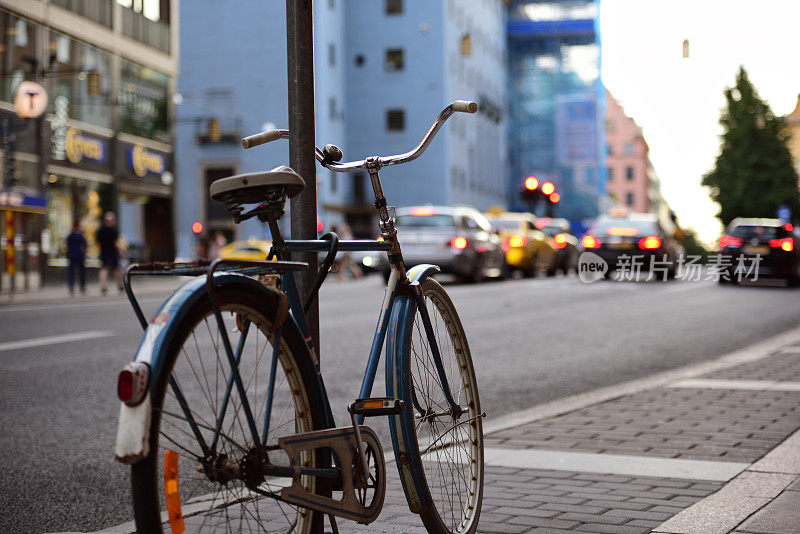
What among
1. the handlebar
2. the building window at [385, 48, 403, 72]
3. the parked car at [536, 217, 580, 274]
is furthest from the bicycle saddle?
the building window at [385, 48, 403, 72]

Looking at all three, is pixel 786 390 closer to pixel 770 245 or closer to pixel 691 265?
pixel 770 245

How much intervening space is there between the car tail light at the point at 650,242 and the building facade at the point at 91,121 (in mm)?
14515

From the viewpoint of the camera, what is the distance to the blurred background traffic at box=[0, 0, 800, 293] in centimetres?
2927

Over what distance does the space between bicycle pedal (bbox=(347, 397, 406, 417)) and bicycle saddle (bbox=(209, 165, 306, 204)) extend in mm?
742

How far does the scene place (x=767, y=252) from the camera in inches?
1074

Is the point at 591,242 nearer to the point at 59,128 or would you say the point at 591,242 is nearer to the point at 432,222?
the point at 432,222

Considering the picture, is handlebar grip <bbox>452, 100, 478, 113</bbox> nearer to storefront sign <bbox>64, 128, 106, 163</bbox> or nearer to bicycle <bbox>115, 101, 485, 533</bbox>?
bicycle <bbox>115, 101, 485, 533</bbox>

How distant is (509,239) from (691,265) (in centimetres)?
500

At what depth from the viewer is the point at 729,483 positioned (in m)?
5.06

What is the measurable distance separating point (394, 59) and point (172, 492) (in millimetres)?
69866

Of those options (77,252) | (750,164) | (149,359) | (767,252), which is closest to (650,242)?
(767,252)

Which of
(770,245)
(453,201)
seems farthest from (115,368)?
(453,201)

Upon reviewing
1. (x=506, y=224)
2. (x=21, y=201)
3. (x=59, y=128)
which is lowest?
(x=506, y=224)

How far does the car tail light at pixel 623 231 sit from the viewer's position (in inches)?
1112
